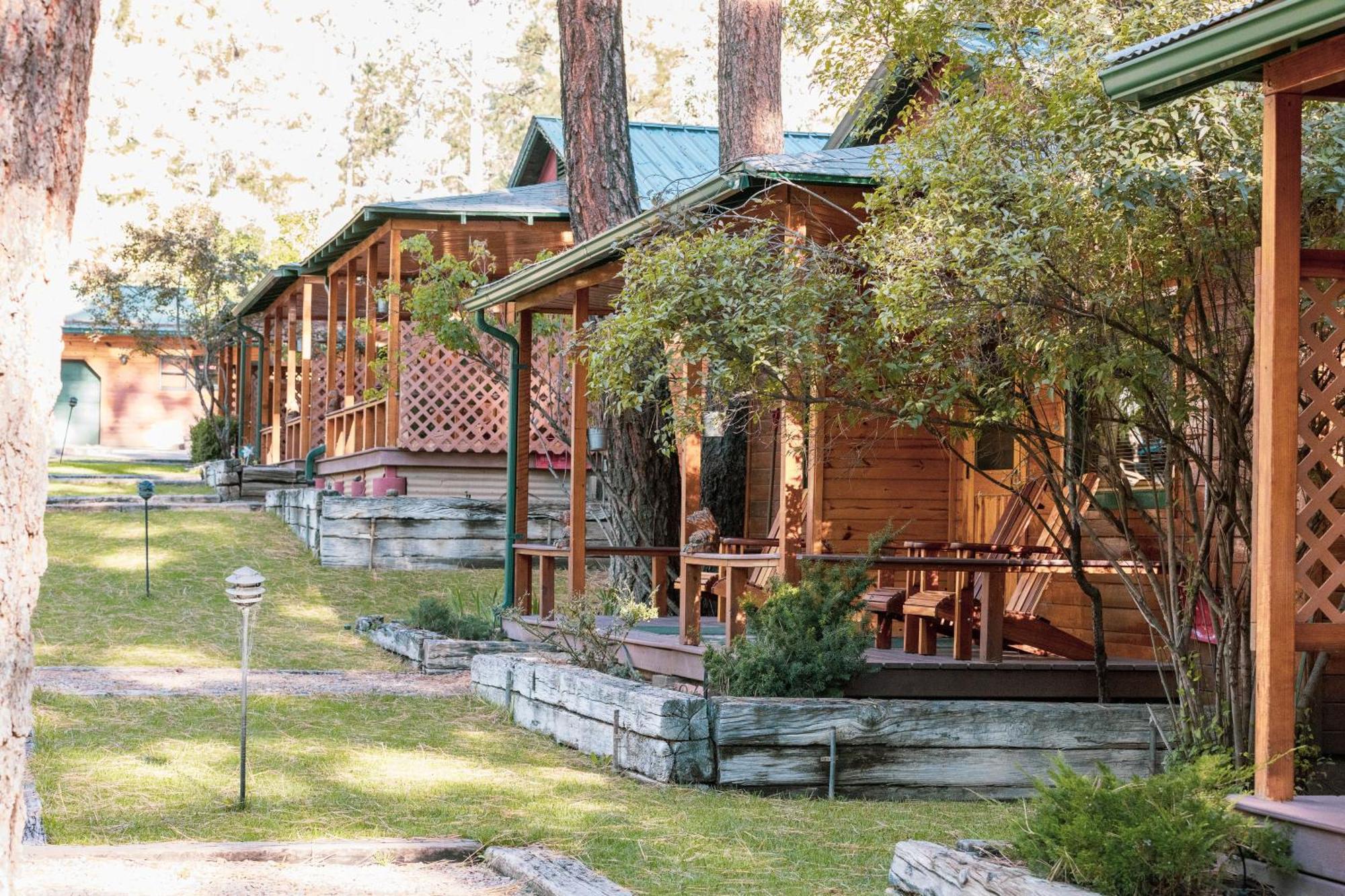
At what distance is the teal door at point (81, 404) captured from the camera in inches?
1492

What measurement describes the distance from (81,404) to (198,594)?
25.6 m

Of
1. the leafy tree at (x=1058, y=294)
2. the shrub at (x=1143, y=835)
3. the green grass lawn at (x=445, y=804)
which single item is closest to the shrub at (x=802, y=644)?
the green grass lawn at (x=445, y=804)

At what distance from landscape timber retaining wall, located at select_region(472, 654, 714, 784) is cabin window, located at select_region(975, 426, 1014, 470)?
4271 mm

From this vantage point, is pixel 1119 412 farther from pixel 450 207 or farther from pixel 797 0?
pixel 450 207

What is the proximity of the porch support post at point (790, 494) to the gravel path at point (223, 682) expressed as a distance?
2.96 metres

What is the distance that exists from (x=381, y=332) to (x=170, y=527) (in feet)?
21.0

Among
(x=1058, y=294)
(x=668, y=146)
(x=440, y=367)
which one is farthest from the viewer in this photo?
(x=668, y=146)

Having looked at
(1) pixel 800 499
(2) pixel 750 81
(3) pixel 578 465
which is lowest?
(1) pixel 800 499

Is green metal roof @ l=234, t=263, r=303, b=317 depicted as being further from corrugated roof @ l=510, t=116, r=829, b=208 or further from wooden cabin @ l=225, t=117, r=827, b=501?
corrugated roof @ l=510, t=116, r=829, b=208

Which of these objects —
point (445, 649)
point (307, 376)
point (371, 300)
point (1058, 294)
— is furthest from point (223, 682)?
point (307, 376)

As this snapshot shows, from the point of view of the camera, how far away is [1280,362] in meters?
5.03

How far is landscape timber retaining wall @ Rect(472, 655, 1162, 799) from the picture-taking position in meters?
7.42

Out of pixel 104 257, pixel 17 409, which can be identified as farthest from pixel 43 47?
pixel 104 257

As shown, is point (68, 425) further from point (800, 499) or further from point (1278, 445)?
point (1278, 445)
